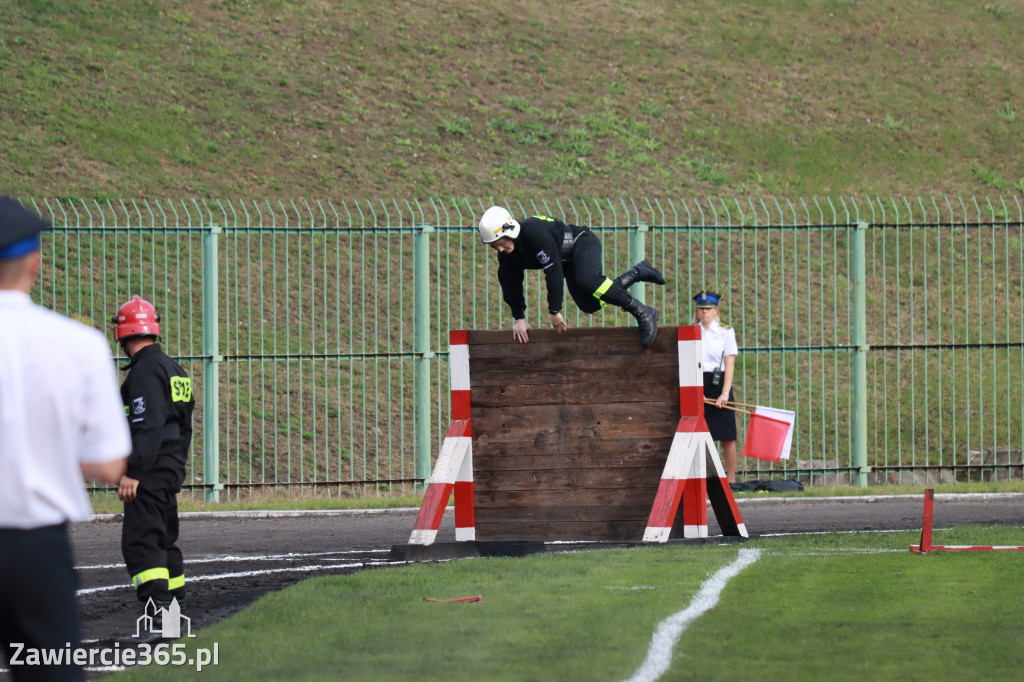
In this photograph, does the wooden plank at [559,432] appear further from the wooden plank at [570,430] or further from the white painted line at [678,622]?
the white painted line at [678,622]

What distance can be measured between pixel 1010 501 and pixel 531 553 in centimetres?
632

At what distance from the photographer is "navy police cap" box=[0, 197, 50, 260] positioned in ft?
11.7

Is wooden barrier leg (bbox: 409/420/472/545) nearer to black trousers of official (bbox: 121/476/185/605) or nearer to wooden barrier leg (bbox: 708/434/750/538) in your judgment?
wooden barrier leg (bbox: 708/434/750/538)

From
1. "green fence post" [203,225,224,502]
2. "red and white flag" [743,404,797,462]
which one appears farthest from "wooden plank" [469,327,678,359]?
"green fence post" [203,225,224,502]

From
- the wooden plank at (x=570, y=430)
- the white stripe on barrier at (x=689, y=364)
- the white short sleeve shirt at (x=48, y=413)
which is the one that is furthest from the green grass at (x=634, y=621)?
the white short sleeve shirt at (x=48, y=413)

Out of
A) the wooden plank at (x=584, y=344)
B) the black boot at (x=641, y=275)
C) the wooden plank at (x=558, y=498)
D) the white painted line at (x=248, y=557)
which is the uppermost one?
the black boot at (x=641, y=275)

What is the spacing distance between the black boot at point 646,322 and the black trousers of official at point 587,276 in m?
0.39

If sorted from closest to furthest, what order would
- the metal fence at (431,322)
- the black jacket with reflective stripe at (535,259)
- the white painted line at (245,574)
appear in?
the white painted line at (245,574), the black jacket with reflective stripe at (535,259), the metal fence at (431,322)

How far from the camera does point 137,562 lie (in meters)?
6.97

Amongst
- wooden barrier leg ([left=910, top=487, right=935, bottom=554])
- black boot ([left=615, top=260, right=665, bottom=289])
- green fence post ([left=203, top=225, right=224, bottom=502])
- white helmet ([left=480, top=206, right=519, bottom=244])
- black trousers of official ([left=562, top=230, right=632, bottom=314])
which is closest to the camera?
wooden barrier leg ([left=910, top=487, right=935, bottom=554])

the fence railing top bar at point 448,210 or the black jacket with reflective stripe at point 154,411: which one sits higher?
the fence railing top bar at point 448,210

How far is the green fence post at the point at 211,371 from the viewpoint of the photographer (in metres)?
14.8

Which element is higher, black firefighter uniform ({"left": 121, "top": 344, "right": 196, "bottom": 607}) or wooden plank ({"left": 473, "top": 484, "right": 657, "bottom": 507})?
black firefighter uniform ({"left": 121, "top": 344, "right": 196, "bottom": 607})
